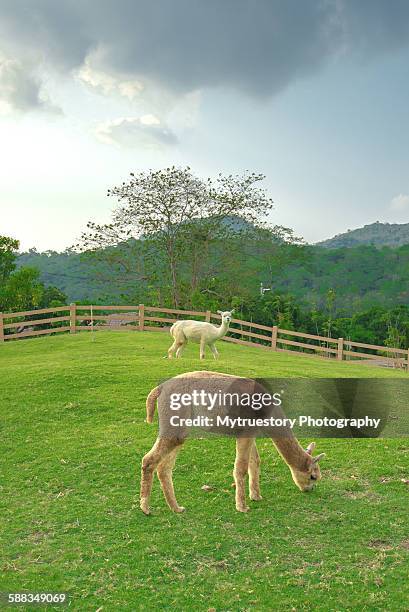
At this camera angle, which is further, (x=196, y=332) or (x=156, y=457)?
(x=196, y=332)

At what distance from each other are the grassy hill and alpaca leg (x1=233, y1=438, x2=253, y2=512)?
140 m

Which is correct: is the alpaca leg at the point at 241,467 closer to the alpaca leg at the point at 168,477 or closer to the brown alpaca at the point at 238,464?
the brown alpaca at the point at 238,464

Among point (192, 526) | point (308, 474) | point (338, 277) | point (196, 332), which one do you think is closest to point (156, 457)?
point (192, 526)

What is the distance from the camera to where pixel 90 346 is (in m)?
19.2

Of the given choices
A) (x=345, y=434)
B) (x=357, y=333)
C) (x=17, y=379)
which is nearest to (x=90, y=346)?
(x=17, y=379)

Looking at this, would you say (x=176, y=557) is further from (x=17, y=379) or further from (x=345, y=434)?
(x=17, y=379)

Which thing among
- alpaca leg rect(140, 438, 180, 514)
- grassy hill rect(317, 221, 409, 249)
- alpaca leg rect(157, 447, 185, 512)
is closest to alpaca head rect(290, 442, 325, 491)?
alpaca leg rect(157, 447, 185, 512)

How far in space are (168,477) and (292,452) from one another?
1438 mm

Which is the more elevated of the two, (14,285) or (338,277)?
(338,277)

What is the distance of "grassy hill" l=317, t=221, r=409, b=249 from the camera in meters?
144

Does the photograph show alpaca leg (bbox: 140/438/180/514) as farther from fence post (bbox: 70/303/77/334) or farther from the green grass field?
fence post (bbox: 70/303/77/334)

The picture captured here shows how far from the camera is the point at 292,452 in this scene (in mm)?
6180

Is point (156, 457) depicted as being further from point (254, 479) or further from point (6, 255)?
point (6, 255)

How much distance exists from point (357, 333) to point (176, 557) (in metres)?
39.0
